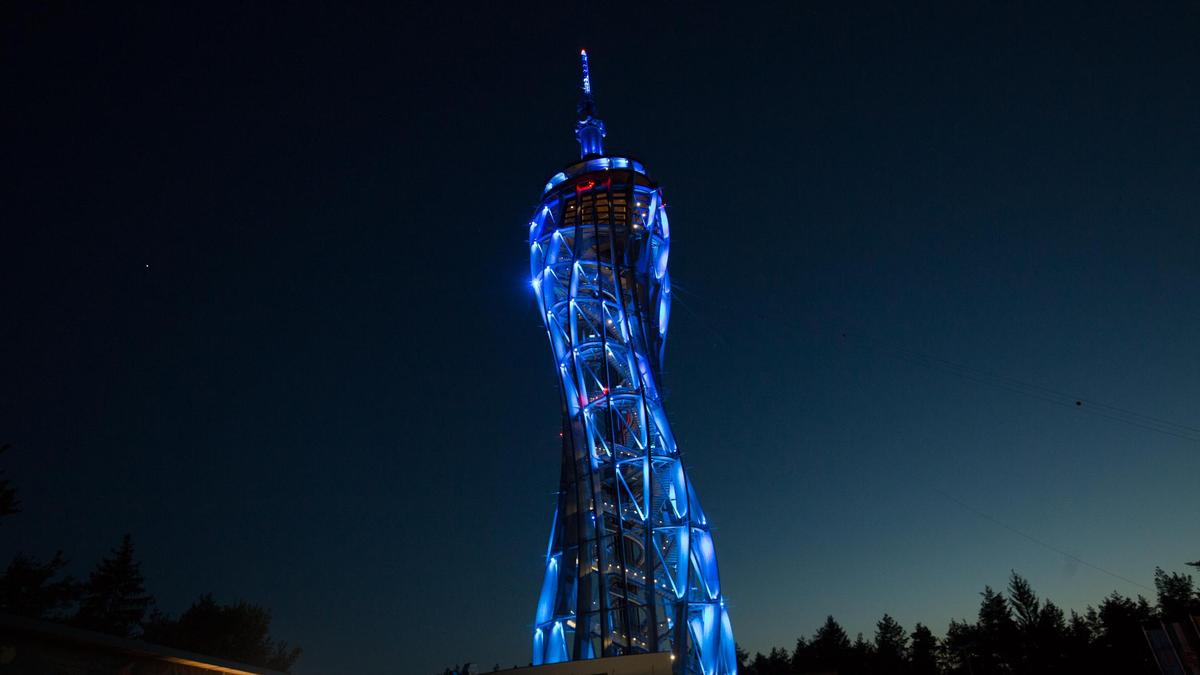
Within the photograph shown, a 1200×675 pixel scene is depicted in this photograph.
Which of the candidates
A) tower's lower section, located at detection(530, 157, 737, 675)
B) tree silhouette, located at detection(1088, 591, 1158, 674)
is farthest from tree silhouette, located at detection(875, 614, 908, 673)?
tower's lower section, located at detection(530, 157, 737, 675)

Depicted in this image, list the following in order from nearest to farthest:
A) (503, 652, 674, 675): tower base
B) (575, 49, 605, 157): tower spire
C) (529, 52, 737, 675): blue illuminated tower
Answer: (503, 652, 674, 675): tower base < (529, 52, 737, 675): blue illuminated tower < (575, 49, 605, 157): tower spire

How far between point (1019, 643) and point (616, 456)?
47473mm

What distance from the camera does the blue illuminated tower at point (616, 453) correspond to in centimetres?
2903

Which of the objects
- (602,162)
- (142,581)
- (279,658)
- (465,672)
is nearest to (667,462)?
(465,672)

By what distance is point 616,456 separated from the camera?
105 ft

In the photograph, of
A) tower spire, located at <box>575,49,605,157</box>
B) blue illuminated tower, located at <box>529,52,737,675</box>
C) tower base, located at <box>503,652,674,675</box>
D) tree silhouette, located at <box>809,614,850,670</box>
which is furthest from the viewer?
tree silhouette, located at <box>809,614,850,670</box>

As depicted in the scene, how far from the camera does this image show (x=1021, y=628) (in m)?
62.4

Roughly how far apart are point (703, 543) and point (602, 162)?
18.9m

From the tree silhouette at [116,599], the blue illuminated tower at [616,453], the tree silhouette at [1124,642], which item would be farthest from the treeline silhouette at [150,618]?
the tree silhouette at [1124,642]

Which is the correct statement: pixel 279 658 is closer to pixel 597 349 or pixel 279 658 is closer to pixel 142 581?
pixel 142 581

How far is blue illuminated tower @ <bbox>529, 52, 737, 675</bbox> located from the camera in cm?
2903

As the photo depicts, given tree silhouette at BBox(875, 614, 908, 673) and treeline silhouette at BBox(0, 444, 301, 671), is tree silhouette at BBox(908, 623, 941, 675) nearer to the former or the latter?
tree silhouette at BBox(875, 614, 908, 673)

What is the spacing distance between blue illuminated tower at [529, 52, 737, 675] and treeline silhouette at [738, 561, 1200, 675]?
83.5 feet

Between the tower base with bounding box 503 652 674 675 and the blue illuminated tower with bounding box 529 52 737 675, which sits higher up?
the blue illuminated tower with bounding box 529 52 737 675
